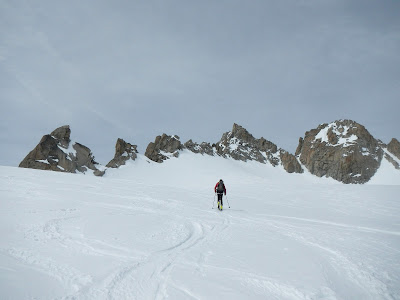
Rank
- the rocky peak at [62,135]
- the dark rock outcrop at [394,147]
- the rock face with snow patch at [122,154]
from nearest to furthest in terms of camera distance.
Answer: the rocky peak at [62,135] → the rock face with snow patch at [122,154] → the dark rock outcrop at [394,147]

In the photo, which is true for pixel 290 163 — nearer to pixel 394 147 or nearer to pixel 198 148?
pixel 198 148

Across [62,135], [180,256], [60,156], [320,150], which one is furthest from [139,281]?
[320,150]

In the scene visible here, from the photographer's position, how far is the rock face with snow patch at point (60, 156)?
6119cm

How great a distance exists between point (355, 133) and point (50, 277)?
464 feet

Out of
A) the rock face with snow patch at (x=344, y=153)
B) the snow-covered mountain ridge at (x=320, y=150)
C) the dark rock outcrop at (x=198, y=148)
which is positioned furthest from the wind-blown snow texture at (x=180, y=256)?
the rock face with snow patch at (x=344, y=153)

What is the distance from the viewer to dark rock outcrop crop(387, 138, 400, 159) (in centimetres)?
12066

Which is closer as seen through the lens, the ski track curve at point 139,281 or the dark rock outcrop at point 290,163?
the ski track curve at point 139,281

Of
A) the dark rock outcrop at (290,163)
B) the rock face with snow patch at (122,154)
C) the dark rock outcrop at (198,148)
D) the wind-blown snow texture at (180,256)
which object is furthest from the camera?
the dark rock outcrop at (290,163)

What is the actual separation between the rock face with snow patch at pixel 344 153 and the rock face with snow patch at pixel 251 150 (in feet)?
36.1

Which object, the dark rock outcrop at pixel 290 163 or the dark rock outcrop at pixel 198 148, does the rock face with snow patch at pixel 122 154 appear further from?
the dark rock outcrop at pixel 290 163

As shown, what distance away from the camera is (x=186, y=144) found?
98.9 metres

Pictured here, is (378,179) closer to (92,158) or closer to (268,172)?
(268,172)

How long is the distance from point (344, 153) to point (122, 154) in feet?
340

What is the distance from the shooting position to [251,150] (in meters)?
119
